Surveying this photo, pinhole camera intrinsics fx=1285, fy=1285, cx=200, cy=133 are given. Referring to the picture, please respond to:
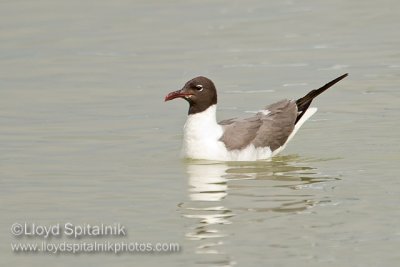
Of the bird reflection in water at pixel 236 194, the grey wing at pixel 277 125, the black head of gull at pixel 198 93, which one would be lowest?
the bird reflection in water at pixel 236 194

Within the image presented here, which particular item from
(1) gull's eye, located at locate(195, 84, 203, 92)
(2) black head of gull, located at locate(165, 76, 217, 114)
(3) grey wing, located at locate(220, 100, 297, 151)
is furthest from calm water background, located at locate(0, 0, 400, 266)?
(1) gull's eye, located at locate(195, 84, 203, 92)

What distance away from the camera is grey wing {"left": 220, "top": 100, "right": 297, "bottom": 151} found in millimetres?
15957

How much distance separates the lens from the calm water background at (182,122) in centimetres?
1202

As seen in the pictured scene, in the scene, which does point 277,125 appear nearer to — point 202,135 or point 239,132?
point 239,132

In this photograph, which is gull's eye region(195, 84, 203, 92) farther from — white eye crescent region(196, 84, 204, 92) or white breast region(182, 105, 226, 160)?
white breast region(182, 105, 226, 160)

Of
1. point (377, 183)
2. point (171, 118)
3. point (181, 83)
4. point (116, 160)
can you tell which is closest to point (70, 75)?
point (181, 83)

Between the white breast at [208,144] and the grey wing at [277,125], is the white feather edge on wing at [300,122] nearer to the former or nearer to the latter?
the grey wing at [277,125]

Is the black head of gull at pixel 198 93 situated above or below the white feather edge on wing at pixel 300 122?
above

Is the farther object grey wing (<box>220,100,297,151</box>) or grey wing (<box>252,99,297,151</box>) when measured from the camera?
grey wing (<box>252,99,297,151</box>)

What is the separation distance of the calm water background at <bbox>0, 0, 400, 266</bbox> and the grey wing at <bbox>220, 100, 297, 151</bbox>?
0.28 meters

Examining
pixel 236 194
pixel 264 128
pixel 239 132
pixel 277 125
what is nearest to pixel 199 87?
pixel 239 132

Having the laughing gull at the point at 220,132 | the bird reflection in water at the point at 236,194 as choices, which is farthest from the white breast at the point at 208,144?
the bird reflection in water at the point at 236,194

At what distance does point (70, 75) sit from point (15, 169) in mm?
6638

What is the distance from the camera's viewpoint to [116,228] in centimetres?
1242
